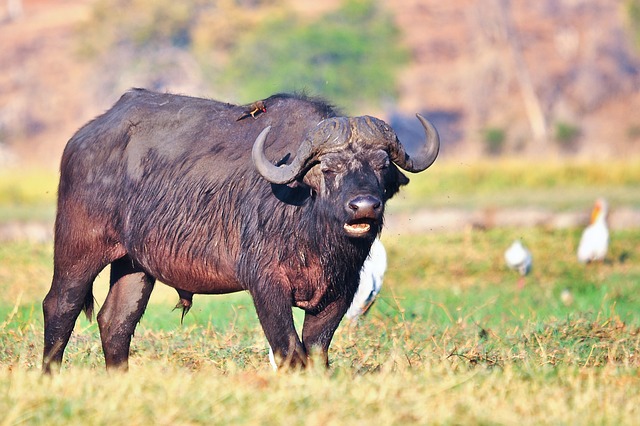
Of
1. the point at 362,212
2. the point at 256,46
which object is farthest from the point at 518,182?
the point at 362,212

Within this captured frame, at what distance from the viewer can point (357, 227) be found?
5.54 m

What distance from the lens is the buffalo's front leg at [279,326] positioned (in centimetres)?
561

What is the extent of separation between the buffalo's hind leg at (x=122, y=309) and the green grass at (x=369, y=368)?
14cm

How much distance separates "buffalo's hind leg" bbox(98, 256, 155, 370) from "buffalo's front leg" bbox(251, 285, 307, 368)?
1.26 m

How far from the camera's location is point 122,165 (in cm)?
659

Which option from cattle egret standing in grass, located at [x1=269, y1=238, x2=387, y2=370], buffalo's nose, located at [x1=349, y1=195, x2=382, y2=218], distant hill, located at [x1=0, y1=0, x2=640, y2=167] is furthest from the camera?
distant hill, located at [x1=0, y1=0, x2=640, y2=167]

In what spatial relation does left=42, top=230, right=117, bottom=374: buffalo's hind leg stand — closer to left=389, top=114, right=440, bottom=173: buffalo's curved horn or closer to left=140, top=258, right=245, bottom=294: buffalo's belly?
left=140, top=258, right=245, bottom=294: buffalo's belly

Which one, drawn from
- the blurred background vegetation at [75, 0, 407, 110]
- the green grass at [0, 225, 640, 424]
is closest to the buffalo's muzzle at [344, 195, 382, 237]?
the green grass at [0, 225, 640, 424]

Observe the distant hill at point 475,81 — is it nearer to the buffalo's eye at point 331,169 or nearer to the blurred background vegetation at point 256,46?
the blurred background vegetation at point 256,46

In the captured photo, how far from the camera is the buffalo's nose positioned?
5402 mm

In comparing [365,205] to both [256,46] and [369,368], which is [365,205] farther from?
[256,46]

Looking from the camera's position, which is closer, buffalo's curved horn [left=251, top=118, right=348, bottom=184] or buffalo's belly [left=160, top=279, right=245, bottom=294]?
buffalo's curved horn [left=251, top=118, right=348, bottom=184]

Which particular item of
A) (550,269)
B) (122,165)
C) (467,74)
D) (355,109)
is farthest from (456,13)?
(122,165)

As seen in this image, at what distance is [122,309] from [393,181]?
74.6 inches
